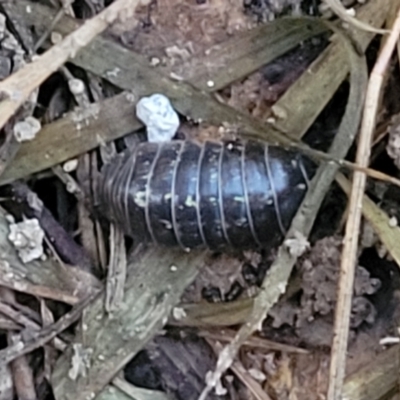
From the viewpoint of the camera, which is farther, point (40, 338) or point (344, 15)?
point (40, 338)

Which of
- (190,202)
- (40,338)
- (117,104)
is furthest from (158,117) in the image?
(40,338)

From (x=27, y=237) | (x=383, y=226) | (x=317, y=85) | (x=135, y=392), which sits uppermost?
(x=317, y=85)

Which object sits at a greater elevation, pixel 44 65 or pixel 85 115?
pixel 44 65

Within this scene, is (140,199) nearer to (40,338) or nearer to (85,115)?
(85,115)

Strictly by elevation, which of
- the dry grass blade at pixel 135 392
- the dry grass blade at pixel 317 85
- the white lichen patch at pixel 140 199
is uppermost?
the dry grass blade at pixel 317 85

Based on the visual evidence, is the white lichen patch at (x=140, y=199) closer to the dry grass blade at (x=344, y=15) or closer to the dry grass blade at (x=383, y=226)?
the dry grass blade at (x=383, y=226)

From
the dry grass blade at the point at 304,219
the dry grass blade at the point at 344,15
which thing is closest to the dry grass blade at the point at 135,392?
the dry grass blade at the point at 304,219
